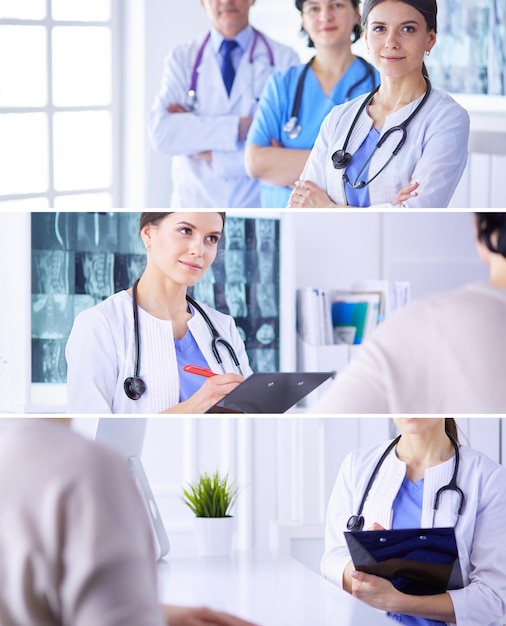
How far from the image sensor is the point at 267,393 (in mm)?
1797

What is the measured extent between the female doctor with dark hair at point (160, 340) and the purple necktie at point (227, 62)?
1.18 meters

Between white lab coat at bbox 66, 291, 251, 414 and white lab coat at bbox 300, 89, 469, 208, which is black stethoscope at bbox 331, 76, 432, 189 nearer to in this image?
white lab coat at bbox 300, 89, 469, 208

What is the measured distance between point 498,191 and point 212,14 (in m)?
1.13

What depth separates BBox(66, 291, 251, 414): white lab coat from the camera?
177 cm

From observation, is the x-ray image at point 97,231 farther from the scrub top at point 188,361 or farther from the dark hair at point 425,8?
the dark hair at point 425,8

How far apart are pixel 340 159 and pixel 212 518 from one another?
115cm

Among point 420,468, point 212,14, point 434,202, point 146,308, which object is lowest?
point 420,468

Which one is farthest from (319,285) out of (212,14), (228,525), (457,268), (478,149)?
(478,149)

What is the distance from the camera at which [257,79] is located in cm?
286

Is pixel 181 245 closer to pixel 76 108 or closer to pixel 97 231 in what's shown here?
pixel 97 231

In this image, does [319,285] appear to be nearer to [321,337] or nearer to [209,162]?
[321,337]

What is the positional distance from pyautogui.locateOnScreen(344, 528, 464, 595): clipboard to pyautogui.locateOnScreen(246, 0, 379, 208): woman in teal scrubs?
89cm

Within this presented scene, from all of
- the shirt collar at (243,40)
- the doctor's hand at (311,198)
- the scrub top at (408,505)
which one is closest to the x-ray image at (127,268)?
the doctor's hand at (311,198)

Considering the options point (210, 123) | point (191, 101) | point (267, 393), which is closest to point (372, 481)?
point (267, 393)
